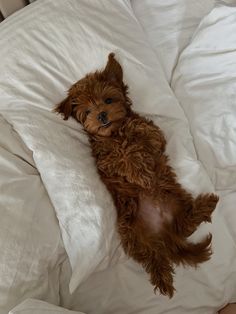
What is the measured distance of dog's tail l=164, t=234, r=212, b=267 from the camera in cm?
162

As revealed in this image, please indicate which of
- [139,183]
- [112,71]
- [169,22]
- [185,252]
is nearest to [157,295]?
[185,252]

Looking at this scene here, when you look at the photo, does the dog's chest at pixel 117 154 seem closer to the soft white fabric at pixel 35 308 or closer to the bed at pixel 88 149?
the bed at pixel 88 149

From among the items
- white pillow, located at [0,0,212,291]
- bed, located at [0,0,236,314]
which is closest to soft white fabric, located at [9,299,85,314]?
bed, located at [0,0,236,314]

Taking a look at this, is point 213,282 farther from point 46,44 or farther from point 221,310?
point 46,44

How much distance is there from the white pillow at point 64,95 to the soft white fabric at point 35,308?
0.19 metres

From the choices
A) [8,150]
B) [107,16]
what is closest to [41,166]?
[8,150]

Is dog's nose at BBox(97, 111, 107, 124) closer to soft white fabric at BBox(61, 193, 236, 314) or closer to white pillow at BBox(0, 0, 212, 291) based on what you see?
white pillow at BBox(0, 0, 212, 291)

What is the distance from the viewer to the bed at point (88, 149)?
155 centimetres

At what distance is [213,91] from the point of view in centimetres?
198

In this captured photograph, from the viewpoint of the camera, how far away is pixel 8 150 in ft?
5.59

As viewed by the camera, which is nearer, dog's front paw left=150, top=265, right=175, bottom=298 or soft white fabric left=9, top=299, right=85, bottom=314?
soft white fabric left=9, top=299, right=85, bottom=314

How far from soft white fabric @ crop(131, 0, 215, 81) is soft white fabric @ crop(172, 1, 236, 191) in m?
0.07

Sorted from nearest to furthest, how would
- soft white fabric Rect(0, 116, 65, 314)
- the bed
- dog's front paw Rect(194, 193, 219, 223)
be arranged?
soft white fabric Rect(0, 116, 65, 314) < the bed < dog's front paw Rect(194, 193, 219, 223)

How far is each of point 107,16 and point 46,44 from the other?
1.24ft
